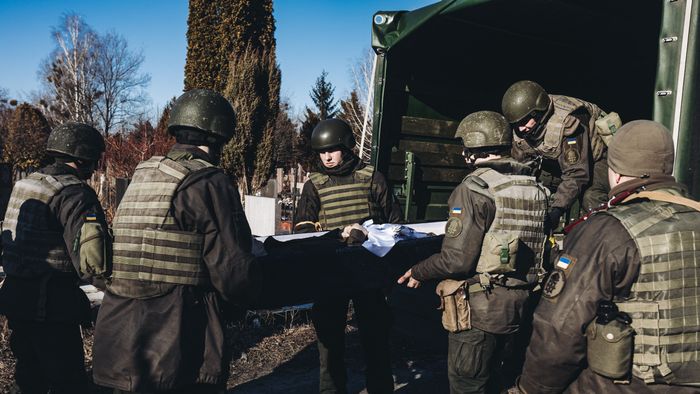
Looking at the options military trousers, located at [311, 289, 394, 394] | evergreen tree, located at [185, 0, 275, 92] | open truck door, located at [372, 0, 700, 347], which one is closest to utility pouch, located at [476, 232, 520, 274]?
military trousers, located at [311, 289, 394, 394]

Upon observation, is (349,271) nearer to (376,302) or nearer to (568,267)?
(376,302)

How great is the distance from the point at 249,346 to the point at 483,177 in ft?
11.0

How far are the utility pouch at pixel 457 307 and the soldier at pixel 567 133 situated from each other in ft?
6.37

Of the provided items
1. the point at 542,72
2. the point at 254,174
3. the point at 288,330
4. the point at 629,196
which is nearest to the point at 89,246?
the point at 629,196

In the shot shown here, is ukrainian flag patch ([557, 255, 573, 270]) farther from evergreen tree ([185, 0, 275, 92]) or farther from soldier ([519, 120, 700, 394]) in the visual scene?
evergreen tree ([185, 0, 275, 92])

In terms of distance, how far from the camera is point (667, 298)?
2.01m

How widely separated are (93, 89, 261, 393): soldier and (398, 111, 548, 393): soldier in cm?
117

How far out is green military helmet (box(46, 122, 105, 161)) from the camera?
3.38m

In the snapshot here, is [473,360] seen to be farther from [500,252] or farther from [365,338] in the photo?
[365,338]

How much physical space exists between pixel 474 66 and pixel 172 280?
5.00m

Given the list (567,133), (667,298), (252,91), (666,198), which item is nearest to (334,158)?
(567,133)

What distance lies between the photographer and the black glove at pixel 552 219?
314cm

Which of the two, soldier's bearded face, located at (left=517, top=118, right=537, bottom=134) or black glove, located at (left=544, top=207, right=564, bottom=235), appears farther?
soldier's bearded face, located at (left=517, top=118, right=537, bottom=134)

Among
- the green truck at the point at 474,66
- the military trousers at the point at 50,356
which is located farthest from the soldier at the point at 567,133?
the military trousers at the point at 50,356
